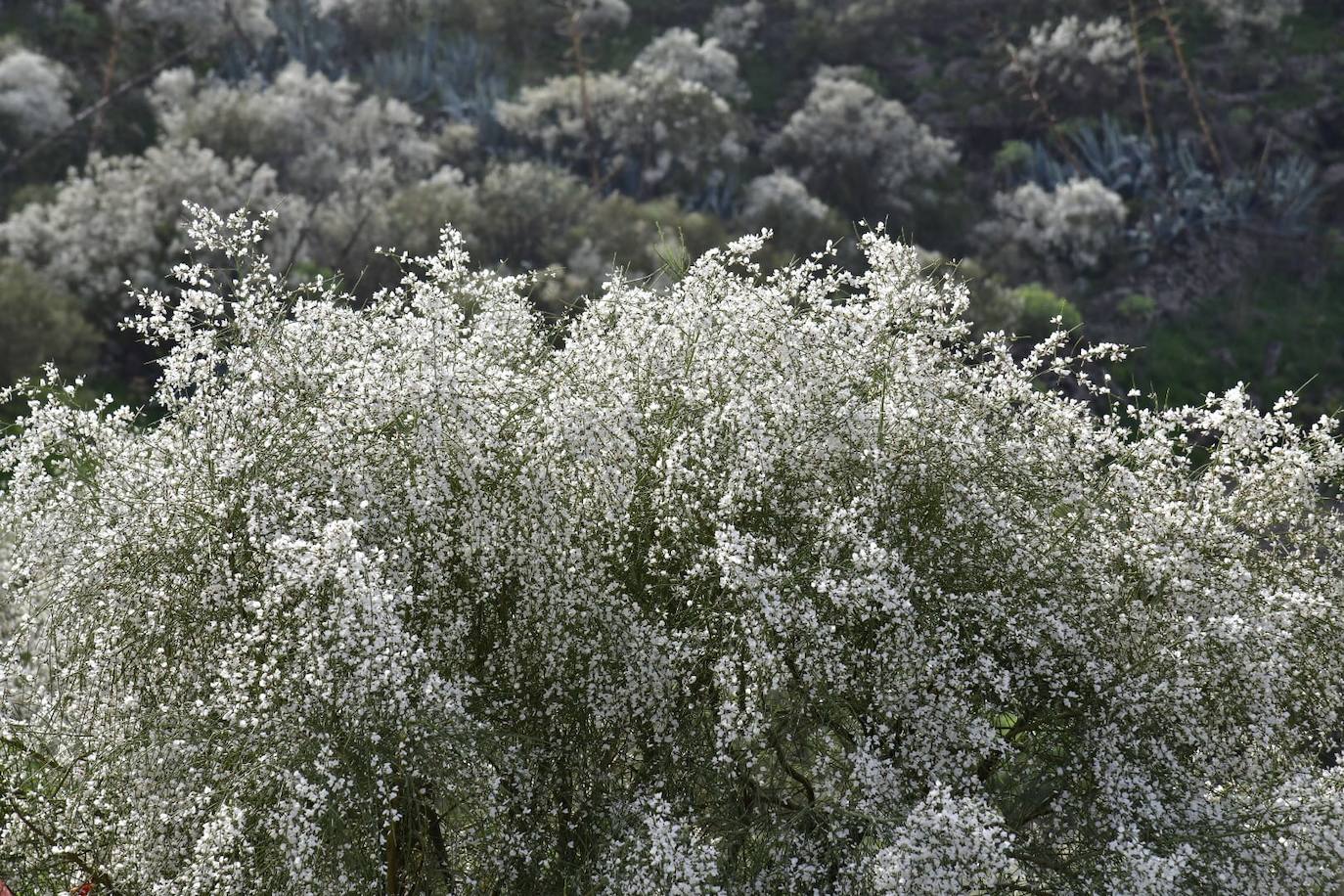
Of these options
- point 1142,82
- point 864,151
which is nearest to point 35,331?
point 864,151

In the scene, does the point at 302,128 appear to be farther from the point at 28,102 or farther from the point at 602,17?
the point at 602,17

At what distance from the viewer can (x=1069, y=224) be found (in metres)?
30.8

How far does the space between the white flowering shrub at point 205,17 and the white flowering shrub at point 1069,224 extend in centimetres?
2200

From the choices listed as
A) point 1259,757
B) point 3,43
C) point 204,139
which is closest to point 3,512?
point 1259,757

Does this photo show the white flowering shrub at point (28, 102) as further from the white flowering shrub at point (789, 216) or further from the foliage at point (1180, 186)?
the foliage at point (1180, 186)

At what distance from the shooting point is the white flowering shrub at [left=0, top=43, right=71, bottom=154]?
32438 millimetres

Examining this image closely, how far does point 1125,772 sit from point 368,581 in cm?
389

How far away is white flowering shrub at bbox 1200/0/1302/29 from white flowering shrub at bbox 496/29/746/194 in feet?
45.4

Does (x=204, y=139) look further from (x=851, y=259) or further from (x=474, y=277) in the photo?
(x=474, y=277)

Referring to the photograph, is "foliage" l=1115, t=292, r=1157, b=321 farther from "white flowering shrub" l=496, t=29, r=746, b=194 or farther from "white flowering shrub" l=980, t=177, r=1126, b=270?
"white flowering shrub" l=496, t=29, r=746, b=194

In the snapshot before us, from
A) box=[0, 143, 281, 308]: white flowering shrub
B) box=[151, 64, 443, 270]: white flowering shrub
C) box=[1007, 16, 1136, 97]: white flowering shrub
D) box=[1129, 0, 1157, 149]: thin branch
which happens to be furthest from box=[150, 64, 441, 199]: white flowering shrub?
box=[1129, 0, 1157, 149]: thin branch

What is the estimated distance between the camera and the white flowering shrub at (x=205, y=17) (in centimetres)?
3738

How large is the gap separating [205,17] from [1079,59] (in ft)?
78.3

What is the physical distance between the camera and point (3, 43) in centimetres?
3559
